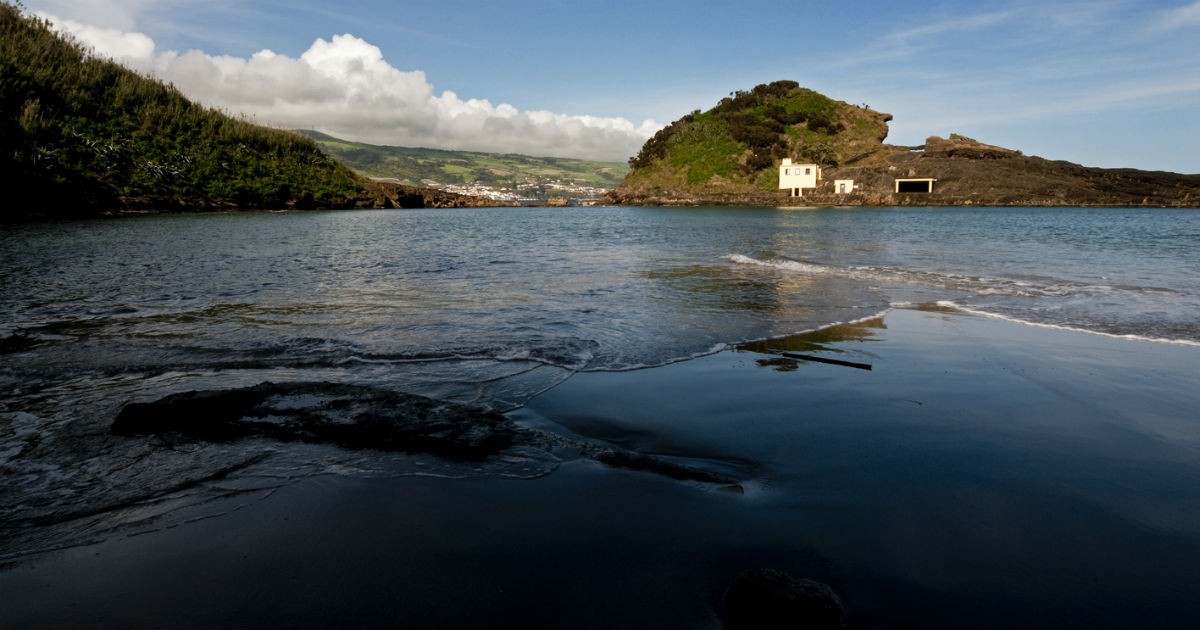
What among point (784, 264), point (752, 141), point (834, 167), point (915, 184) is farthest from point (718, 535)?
point (752, 141)

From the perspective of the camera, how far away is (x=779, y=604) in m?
2.15

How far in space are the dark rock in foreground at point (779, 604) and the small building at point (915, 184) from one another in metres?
96.3

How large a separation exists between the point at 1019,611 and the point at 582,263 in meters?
14.9

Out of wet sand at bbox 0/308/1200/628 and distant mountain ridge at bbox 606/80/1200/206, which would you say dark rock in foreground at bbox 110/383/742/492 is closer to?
wet sand at bbox 0/308/1200/628

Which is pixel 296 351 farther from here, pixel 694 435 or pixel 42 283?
pixel 42 283

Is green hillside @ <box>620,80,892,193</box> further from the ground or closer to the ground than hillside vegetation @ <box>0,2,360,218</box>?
further from the ground

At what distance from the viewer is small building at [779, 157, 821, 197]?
295 feet

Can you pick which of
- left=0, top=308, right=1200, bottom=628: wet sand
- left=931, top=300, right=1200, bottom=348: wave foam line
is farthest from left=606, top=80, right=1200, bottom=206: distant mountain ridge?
left=0, top=308, right=1200, bottom=628: wet sand

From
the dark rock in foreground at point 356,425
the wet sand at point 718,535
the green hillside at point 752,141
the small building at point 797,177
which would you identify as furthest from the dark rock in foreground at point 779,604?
the green hillside at point 752,141

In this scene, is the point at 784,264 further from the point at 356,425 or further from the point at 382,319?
the point at 356,425

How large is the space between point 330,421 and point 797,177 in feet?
313

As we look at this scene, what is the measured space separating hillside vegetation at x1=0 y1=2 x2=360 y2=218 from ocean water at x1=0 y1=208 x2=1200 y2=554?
72.9ft

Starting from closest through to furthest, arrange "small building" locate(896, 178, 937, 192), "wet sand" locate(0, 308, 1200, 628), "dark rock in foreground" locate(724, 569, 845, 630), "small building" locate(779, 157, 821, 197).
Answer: "dark rock in foreground" locate(724, 569, 845, 630)
"wet sand" locate(0, 308, 1200, 628)
"small building" locate(896, 178, 937, 192)
"small building" locate(779, 157, 821, 197)

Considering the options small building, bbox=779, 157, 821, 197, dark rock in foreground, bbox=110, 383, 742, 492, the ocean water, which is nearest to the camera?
the ocean water
